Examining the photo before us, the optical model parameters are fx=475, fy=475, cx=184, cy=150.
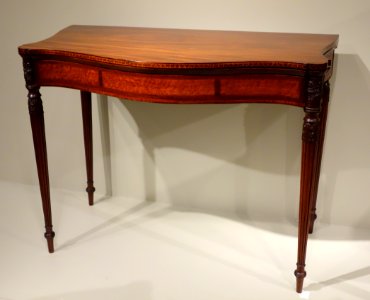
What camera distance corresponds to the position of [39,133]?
1.43 metres

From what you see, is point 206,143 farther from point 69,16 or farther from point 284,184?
point 69,16

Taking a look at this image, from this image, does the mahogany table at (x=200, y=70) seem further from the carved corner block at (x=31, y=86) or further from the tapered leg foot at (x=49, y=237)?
the tapered leg foot at (x=49, y=237)

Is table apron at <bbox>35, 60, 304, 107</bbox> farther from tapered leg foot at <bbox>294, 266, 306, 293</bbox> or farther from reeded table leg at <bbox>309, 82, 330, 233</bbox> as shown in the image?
tapered leg foot at <bbox>294, 266, 306, 293</bbox>

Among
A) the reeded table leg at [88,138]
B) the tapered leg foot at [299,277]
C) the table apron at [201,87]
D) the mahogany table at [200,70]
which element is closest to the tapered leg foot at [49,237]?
the mahogany table at [200,70]

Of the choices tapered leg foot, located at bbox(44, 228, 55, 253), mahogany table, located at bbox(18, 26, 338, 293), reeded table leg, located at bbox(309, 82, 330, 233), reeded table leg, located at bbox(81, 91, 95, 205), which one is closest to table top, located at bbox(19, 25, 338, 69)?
mahogany table, located at bbox(18, 26, 338, 293)

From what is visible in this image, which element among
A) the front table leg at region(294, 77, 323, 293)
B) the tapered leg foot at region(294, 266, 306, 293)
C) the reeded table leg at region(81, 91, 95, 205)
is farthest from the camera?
the reeded table leg at region(81, 91, 95, 205)

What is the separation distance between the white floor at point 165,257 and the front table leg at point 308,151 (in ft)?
0.49

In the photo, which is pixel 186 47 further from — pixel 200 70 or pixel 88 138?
pixel 88 138

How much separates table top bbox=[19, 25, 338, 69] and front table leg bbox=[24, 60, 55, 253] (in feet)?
0.27

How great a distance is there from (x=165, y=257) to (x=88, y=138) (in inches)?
22.3

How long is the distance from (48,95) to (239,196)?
0.87m

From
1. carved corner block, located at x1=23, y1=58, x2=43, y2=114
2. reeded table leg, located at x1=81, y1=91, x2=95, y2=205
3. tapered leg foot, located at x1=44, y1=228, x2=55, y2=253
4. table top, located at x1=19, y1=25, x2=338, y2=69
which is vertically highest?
table top, located at x1=19, y1=25, x2=338, y2=69

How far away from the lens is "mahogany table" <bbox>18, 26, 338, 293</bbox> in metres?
1.14

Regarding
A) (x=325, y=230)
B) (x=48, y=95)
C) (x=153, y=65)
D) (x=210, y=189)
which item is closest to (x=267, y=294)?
(x=325, y=230)
